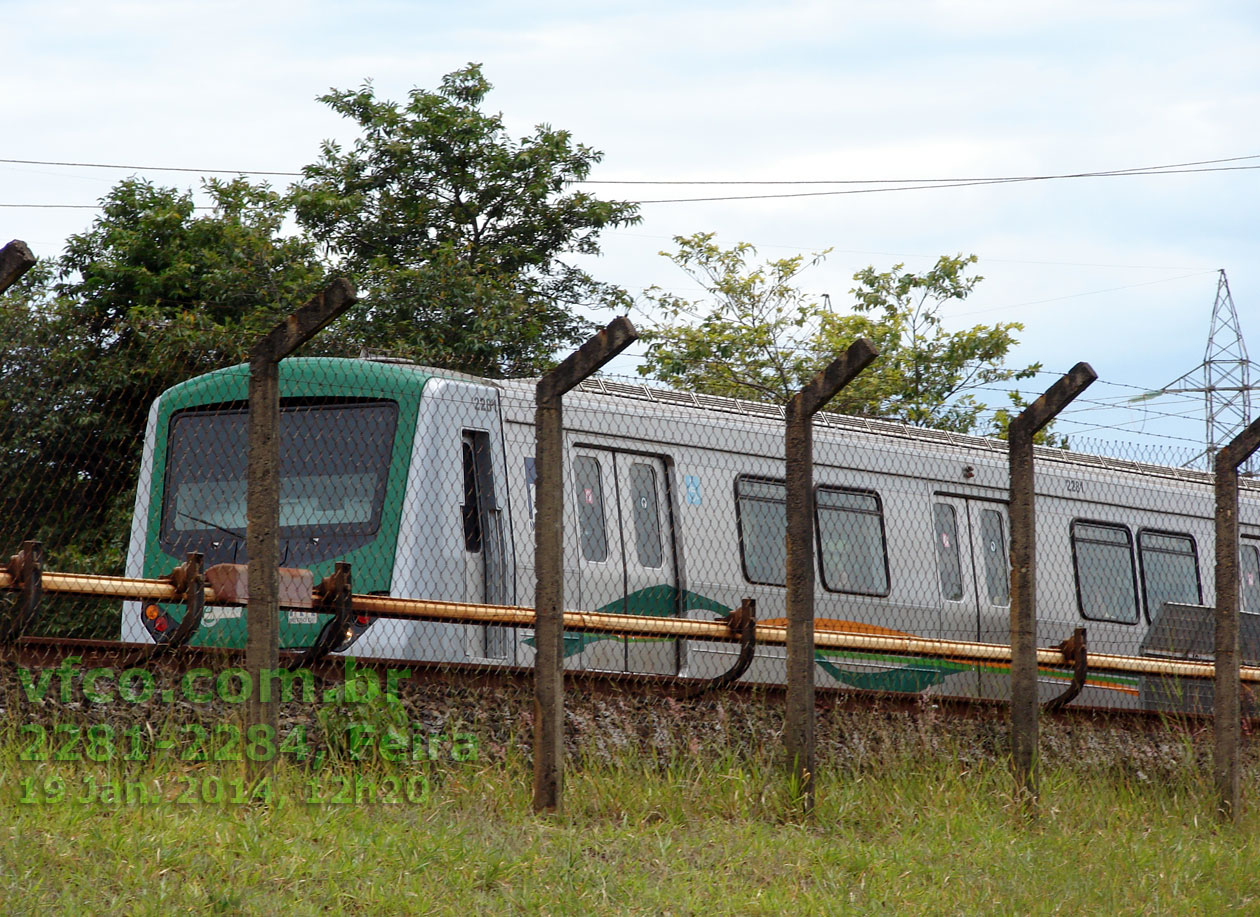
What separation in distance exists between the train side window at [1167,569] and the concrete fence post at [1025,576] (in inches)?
282

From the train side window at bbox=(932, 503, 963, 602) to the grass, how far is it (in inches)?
186

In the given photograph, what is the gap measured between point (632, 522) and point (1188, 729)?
393 centimetres

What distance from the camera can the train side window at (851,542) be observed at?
1195 cm

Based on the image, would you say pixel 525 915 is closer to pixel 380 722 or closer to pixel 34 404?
pixel 380 722

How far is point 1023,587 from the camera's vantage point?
7.47 m

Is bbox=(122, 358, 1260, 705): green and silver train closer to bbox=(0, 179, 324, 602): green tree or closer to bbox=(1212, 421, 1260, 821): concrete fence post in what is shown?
bbox=(1212, 421, 1260, 821): concrete fence post

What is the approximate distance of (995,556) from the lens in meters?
13.1

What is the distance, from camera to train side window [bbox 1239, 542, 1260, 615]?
14469 millimetres

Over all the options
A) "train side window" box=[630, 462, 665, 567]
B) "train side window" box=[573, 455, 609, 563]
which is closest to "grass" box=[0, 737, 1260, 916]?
"train side window" box=[573, 455, 609, 563]

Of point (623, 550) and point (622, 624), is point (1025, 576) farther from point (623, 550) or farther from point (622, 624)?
point (623, 550)

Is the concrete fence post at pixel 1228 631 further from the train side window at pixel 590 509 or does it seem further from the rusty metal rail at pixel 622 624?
the train side window at pixel 590 509

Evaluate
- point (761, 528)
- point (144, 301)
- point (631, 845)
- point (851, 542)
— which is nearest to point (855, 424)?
point (851, 542)

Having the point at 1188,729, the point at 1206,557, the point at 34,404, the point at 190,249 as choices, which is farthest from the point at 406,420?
the point at 190,249

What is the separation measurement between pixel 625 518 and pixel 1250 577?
24.1 ft
